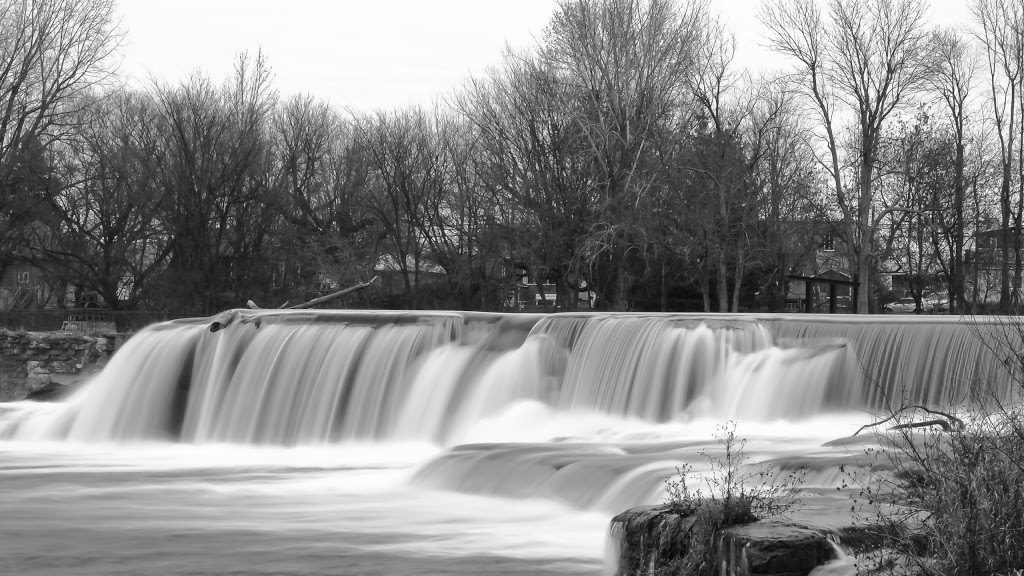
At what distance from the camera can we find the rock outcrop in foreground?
6.05 m

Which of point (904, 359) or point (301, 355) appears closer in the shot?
point (904, 359)

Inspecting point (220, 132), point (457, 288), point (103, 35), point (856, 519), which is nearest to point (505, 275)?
point (457, 288)

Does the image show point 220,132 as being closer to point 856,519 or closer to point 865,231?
point 865,231

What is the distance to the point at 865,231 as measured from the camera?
35.4 m

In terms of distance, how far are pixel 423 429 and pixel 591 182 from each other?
22.2m

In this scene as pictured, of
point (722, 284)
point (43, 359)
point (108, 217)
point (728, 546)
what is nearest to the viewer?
point (728, 546)

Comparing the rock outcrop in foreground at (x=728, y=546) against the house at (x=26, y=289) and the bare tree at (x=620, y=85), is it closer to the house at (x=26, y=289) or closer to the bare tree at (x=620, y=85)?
the bare tree at (x=620, y=85)

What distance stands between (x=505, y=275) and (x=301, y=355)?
2380 centimetres

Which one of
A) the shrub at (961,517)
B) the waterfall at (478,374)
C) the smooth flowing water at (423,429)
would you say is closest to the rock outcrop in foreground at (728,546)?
the shrub at (961,517)

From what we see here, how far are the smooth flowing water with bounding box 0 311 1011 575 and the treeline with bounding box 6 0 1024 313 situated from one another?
56.3ft

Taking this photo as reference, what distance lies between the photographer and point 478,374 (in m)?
17.0

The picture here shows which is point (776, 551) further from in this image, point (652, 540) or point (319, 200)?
point (319, 200)

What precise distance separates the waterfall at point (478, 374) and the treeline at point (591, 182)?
16729 mm

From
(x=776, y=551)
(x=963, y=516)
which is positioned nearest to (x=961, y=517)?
(x=963, y=516)
